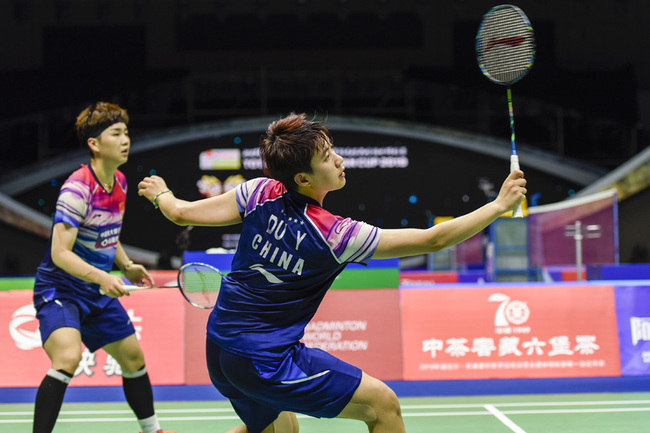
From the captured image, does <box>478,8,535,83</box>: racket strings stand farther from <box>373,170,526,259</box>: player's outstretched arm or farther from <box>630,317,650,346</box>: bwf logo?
<box>630,317,650,346</box>: bwf logo

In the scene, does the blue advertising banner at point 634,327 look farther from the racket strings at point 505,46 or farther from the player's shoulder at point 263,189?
the player's shoulder at point 263,189

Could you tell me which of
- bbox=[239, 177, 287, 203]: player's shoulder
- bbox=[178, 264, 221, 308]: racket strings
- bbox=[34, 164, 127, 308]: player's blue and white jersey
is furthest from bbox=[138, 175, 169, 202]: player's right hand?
bbox=[34, 164, 127, 308]: player's blue and white jersey

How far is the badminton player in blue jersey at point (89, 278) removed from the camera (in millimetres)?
3158

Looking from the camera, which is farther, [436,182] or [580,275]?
[436,182]

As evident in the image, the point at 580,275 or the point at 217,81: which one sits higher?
the point at 217,81

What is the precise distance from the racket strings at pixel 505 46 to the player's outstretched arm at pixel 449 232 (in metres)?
0.91

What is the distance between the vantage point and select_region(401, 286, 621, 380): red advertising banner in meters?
5.34

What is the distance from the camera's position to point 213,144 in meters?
16.1

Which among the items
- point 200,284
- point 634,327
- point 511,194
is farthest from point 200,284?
point 634,327

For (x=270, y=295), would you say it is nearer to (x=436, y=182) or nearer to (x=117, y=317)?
(x=117, y=317)

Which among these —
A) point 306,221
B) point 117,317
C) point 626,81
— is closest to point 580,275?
point 117,317

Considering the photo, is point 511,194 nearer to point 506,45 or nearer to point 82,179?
point 506,45

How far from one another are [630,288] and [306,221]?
13.9ft

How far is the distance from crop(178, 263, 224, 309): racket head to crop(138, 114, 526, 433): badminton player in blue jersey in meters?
0.83
